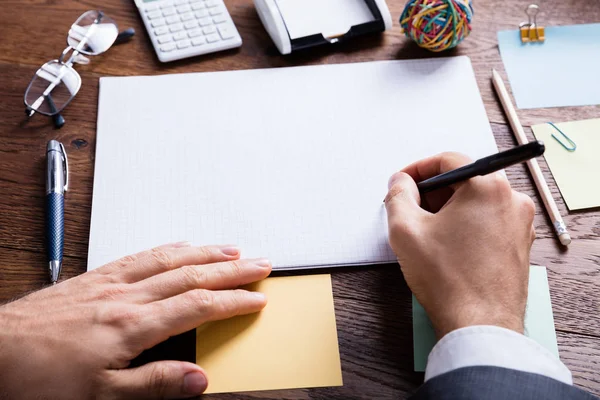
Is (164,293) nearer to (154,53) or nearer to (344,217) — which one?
(344,217)

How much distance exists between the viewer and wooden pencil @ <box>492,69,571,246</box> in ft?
2.71

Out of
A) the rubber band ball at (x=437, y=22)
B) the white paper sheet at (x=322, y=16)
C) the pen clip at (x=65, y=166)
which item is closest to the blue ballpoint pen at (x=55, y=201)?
the pen clip at (x=65, y=166)

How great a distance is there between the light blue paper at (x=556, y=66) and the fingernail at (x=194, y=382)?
621 millimetres

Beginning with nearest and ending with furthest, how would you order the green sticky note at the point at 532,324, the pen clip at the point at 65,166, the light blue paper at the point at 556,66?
1. the green sticky note at the point at 532,324
2. the pen clip at the point at 65,166
3. the light blue paper at the point at 556,66

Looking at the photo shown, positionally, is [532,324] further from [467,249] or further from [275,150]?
[275,150]

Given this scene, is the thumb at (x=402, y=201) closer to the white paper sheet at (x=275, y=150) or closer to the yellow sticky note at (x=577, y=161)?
the white paper sheet at (x=275, y=150)

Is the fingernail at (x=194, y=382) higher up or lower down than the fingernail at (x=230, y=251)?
lower down

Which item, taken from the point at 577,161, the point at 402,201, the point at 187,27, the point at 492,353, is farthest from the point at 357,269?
the point at 187,27

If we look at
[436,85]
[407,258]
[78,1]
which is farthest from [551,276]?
[78,1]

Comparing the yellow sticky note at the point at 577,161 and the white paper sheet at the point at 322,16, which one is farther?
the white paper sheet at the point at 322,16

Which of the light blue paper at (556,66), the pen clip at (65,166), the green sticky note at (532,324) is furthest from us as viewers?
the light blue paper at (556,66)

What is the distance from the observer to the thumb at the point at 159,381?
68cm

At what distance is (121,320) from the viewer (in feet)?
2.32

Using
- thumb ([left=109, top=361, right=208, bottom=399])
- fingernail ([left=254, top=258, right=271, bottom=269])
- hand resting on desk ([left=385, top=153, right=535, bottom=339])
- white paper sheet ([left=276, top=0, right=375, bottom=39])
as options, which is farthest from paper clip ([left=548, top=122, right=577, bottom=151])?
thumb ([left=109, top=361, right=208, bottom=399])
